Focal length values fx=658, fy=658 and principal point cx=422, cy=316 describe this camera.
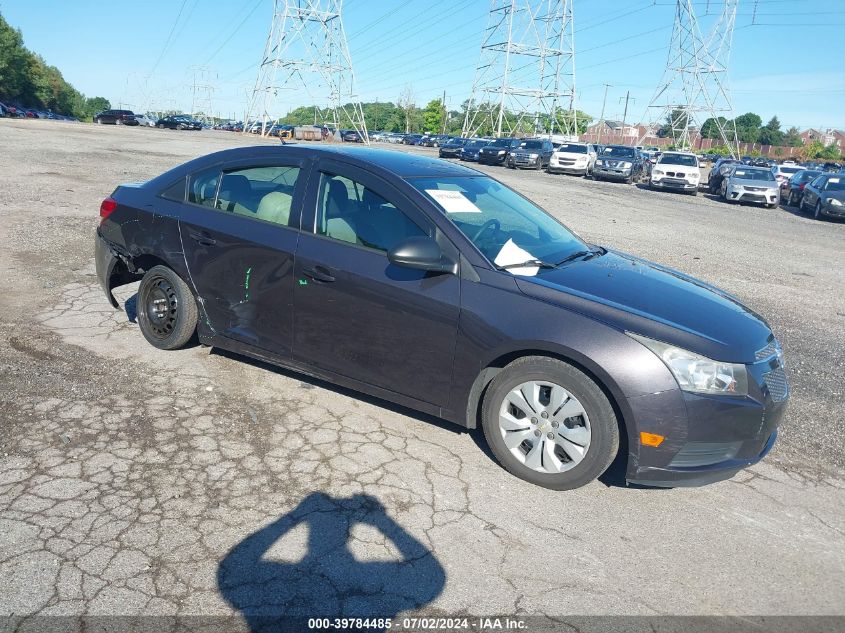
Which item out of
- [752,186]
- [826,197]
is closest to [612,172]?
[752,186]

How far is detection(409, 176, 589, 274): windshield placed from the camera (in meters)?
3.95

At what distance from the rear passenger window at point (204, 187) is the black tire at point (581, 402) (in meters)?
2.53

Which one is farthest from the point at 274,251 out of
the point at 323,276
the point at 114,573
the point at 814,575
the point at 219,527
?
the point at 814,575

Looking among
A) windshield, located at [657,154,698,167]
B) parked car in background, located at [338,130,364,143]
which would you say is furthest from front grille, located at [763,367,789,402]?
parked car in background, located at [338,130,364,143]

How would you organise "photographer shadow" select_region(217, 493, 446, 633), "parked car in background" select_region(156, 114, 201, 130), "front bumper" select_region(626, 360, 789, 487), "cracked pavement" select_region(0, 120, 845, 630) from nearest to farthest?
"photographer shadow" select_region(217, 493, 446, 633) < "cracked pavement" select_region(0, 120, 845, 630) < "front bumper" select_region(626, 360, 789, 487) < "parked car in background" select_region(156, 114, 201, 130)

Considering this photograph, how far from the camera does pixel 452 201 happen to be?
13.6 ft

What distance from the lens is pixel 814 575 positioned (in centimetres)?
304

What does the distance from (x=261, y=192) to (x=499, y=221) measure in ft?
5.39

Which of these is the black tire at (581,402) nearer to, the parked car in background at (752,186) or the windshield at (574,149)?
the parked car in background at (752,186)

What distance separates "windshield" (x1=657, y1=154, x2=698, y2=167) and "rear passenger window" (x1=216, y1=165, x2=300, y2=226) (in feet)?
90.1

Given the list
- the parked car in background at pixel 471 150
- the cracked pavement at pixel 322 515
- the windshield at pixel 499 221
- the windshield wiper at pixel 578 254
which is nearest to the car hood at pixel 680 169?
the parked car in background at pixel 471 150

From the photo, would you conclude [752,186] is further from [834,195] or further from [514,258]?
[514,258]

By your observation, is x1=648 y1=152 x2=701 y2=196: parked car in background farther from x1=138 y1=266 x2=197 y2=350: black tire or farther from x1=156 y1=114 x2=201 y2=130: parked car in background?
x1=156 y1=114 x2=201 y2=130: parked car in background

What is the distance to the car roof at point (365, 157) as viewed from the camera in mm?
4285
